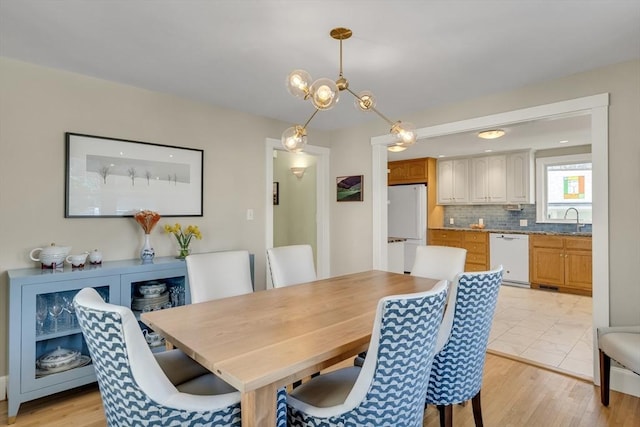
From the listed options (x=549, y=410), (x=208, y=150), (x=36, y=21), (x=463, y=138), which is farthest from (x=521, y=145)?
(x=36, y=21)

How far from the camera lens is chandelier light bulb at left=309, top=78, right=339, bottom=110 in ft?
5.52

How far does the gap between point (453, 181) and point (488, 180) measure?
2.01 ft

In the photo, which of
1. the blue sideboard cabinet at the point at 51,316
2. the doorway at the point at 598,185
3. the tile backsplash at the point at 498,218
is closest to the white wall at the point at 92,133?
the blue sideboard cabinet at the point at 51,316

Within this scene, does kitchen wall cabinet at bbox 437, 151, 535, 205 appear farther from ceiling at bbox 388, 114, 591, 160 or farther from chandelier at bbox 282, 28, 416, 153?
chandelier at bbox 282, 28, 416, 153

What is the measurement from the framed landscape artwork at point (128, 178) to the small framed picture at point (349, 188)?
1695 mm

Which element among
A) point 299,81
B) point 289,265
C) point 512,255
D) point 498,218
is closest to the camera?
A: point 299,81

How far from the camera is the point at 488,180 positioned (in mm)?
5980

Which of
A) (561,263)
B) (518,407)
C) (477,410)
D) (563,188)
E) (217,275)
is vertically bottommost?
(518,407)

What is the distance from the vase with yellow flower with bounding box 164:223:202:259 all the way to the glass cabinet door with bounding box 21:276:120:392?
0.60 metres

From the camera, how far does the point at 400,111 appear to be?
348cm

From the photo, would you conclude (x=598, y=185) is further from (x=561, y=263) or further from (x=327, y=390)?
(x=561, y=263)

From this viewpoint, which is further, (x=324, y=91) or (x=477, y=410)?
(x=477, y=410)

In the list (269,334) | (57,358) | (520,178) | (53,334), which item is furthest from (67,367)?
(520,178)

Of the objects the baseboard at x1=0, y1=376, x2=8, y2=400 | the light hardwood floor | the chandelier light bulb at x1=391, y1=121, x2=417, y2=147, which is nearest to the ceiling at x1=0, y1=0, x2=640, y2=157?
the chandelier light bulb at x1=391, y1=121, x2=417, y2=147
